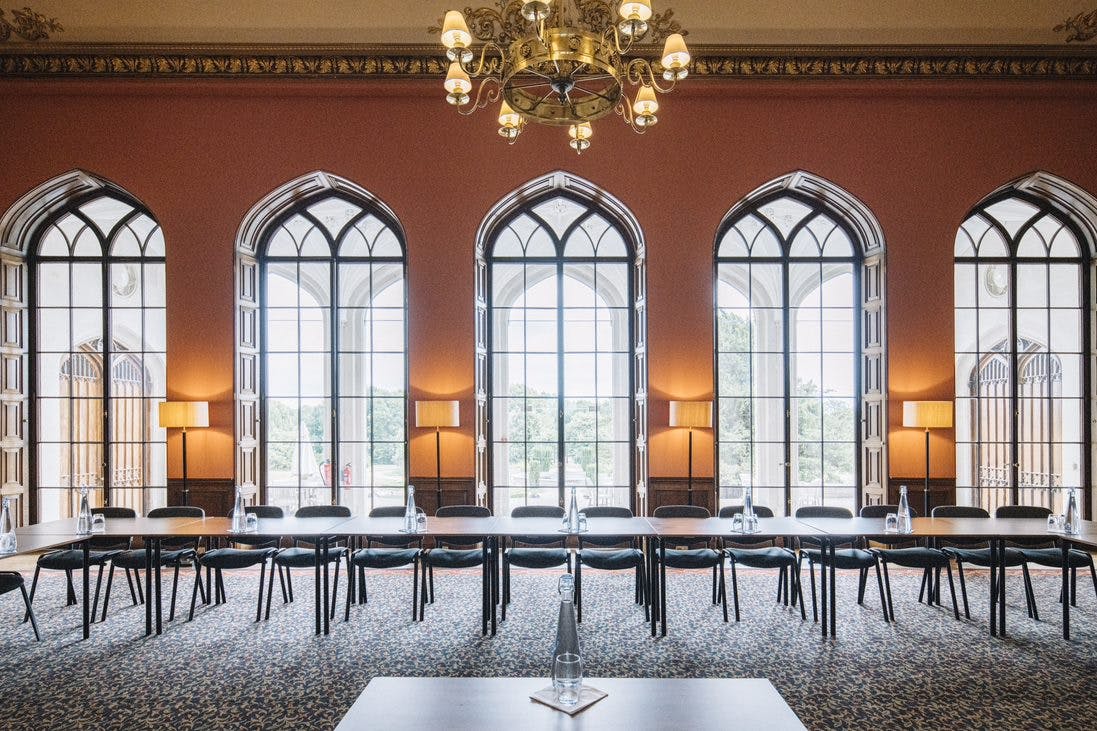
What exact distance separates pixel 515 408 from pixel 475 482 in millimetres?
1101

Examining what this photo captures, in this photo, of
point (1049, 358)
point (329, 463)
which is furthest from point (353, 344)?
point (1049, 358)

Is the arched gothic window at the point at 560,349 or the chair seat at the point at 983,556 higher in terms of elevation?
the arched gothic window at the point at 560,349

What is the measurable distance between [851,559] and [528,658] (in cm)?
284

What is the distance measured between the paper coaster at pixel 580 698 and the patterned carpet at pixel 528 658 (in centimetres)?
190

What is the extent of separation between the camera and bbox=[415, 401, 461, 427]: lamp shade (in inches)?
272

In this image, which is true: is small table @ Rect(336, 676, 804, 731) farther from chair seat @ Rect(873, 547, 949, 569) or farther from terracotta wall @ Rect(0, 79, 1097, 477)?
terracotta wall @ Rect(0, 79, 1097, 477)

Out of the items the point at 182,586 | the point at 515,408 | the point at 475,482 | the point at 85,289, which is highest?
the point at 85,289

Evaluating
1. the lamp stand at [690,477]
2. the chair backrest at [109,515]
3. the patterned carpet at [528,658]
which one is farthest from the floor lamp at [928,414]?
the chair backrest at [109,515]

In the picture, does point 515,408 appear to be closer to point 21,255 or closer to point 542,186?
point 542,186

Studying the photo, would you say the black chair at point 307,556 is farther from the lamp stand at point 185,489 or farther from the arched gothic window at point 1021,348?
the arched gothic window at point 1021,348

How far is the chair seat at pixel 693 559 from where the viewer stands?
211 inches

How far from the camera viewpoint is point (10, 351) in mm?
7508

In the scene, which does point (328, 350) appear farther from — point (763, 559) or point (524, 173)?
point (763, 559)

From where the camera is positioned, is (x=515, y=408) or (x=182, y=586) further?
(x=515, y=408)
